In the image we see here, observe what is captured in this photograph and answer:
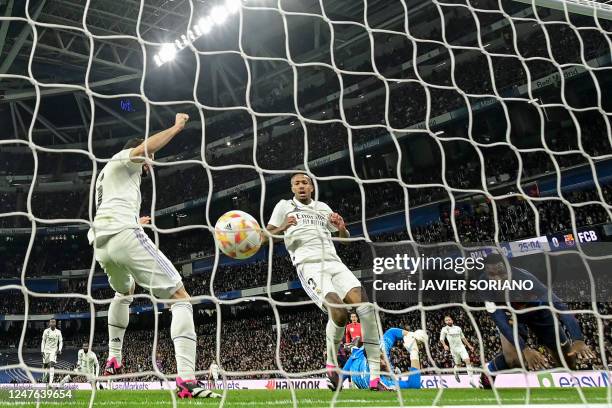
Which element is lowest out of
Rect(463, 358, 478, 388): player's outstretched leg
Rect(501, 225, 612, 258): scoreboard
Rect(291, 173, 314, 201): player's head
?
Rect(463, 358, 478, 388): player's outstretched leg

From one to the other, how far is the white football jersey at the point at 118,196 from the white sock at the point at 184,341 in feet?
2.35

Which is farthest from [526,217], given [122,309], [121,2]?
[121,2]

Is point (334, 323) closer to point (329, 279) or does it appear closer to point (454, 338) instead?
point (329, 279)

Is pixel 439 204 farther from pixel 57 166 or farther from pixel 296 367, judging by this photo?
pixel 57 166

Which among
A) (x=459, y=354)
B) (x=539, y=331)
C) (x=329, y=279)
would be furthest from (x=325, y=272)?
(x=459, y=354)

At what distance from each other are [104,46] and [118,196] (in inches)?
843

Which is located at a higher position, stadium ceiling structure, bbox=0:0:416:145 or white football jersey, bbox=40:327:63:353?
stadium ceiling structure, bbox=0:0:416:145

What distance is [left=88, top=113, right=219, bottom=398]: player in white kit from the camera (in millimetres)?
3416

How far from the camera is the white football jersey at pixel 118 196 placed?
3.70 meters

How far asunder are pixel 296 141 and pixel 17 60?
500 inches

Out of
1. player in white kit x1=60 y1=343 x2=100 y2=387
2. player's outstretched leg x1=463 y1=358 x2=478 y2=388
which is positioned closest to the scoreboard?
player's outstretched leg x1=463 y1=358 x2=478 y2=388

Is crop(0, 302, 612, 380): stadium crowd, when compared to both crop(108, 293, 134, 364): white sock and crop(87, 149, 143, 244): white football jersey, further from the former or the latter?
crop(87, 149, 143, 244): white football jersey

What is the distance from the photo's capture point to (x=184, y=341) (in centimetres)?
341

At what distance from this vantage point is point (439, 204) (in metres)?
19.4
